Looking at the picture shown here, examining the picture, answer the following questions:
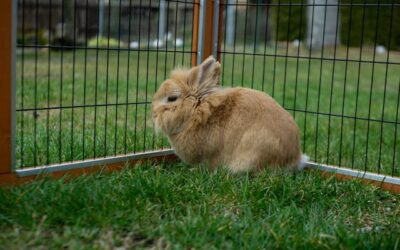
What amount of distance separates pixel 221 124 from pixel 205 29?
3.14 feet

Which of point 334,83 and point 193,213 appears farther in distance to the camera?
point 334,83

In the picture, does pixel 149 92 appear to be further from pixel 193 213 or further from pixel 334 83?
pixel 334 83

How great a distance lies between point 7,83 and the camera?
3.29 meters

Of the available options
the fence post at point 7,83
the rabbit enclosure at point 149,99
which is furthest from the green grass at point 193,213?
the rabbit enclosure at point 149,99

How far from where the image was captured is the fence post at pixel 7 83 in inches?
127

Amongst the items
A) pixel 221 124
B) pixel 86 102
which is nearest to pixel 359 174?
pixel 221 124

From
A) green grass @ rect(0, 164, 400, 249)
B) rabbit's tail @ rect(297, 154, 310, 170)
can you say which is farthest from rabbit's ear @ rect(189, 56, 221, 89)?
rabbit's tail @ rect(297, 154, 310, 170)

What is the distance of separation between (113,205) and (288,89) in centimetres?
667

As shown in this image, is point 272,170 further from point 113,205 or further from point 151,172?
point 113,205

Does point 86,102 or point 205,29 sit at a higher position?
point 205,29

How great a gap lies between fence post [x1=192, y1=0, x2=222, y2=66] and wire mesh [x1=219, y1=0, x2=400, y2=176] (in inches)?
5.1

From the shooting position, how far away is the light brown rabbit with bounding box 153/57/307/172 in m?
4.00

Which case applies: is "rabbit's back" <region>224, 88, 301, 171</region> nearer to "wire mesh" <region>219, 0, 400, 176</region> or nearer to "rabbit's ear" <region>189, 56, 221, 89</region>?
"rabbit's ear" <region>189, 56, 221, 89</region>

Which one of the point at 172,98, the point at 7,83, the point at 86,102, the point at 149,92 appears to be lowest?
the point at 86,102
